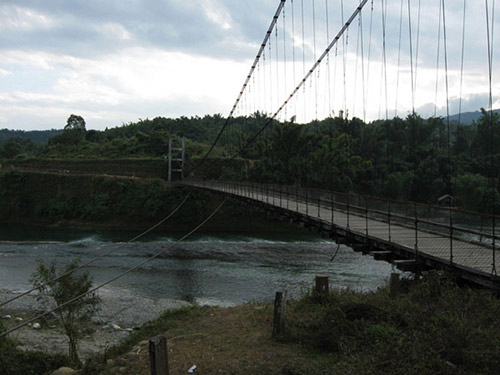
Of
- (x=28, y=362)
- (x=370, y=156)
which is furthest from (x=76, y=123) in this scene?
(x=28, y=362)

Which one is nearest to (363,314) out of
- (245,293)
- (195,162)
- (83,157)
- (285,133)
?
(245,293)

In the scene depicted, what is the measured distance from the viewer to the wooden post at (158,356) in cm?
325

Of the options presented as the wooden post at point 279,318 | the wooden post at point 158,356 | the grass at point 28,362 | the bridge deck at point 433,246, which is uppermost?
the bridge deck at point 433,246

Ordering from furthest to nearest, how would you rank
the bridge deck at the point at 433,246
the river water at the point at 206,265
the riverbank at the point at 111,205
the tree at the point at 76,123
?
the tree at the point at 76,123 → the riverbank at the point at 111,205 → the river water at the point at 206,265 → the bridge deck at the point at 433,246

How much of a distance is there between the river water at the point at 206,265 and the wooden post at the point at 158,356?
690 cm

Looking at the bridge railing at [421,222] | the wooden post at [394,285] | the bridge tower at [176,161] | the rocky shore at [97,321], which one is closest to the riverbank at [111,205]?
the bridge tower at [176,161]

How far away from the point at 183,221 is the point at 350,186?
413 inches

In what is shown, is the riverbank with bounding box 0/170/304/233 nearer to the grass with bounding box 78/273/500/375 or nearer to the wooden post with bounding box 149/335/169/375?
the grass with bounding box 78/273/500/375

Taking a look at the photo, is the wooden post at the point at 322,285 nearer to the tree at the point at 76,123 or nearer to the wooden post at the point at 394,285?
the wooden post at the point at 394,285

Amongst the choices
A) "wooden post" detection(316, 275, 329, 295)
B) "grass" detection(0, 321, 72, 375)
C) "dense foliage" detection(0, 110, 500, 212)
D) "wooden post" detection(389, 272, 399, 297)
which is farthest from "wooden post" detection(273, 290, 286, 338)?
"dense foliage" detection(0, 110, 500, 212)

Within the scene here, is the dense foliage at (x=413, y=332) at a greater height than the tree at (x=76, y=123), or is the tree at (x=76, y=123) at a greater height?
the tree at (x=76, y=123)

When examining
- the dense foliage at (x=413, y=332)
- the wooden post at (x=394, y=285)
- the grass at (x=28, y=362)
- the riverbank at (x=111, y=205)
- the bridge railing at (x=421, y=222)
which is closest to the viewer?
the dense foliage at (x=413, y=332)

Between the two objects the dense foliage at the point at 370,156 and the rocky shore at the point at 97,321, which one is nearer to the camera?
the rocky shore at the point at 97,321

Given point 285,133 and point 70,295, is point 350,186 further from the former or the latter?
point 70,295
